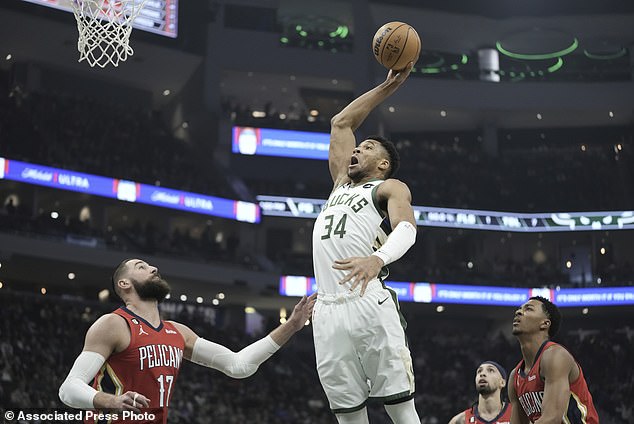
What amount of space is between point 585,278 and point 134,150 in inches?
684

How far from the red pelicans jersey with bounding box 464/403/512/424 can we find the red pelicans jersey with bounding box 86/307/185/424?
401 cm

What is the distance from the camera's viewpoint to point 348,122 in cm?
601

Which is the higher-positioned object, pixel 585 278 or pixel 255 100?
pixel 255 100

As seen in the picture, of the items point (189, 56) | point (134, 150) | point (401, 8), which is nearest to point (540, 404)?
point (134, 150)

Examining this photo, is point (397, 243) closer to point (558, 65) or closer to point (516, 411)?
point (516, 411)

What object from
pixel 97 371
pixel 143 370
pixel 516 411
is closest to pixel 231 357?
pixel 143 370

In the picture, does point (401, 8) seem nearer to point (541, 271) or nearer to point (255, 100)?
point (255, 100)

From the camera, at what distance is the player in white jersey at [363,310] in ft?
16.3

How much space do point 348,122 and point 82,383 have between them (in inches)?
95.7

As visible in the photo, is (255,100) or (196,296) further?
(255,100)

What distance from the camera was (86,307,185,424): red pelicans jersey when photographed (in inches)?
216

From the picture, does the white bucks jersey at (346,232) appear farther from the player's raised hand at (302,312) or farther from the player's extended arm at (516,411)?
the player's extended arm at (516,411)

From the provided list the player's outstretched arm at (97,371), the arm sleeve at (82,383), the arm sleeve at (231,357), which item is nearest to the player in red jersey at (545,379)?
the arm sleeve at (231,357)

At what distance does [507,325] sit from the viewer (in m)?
35.0
